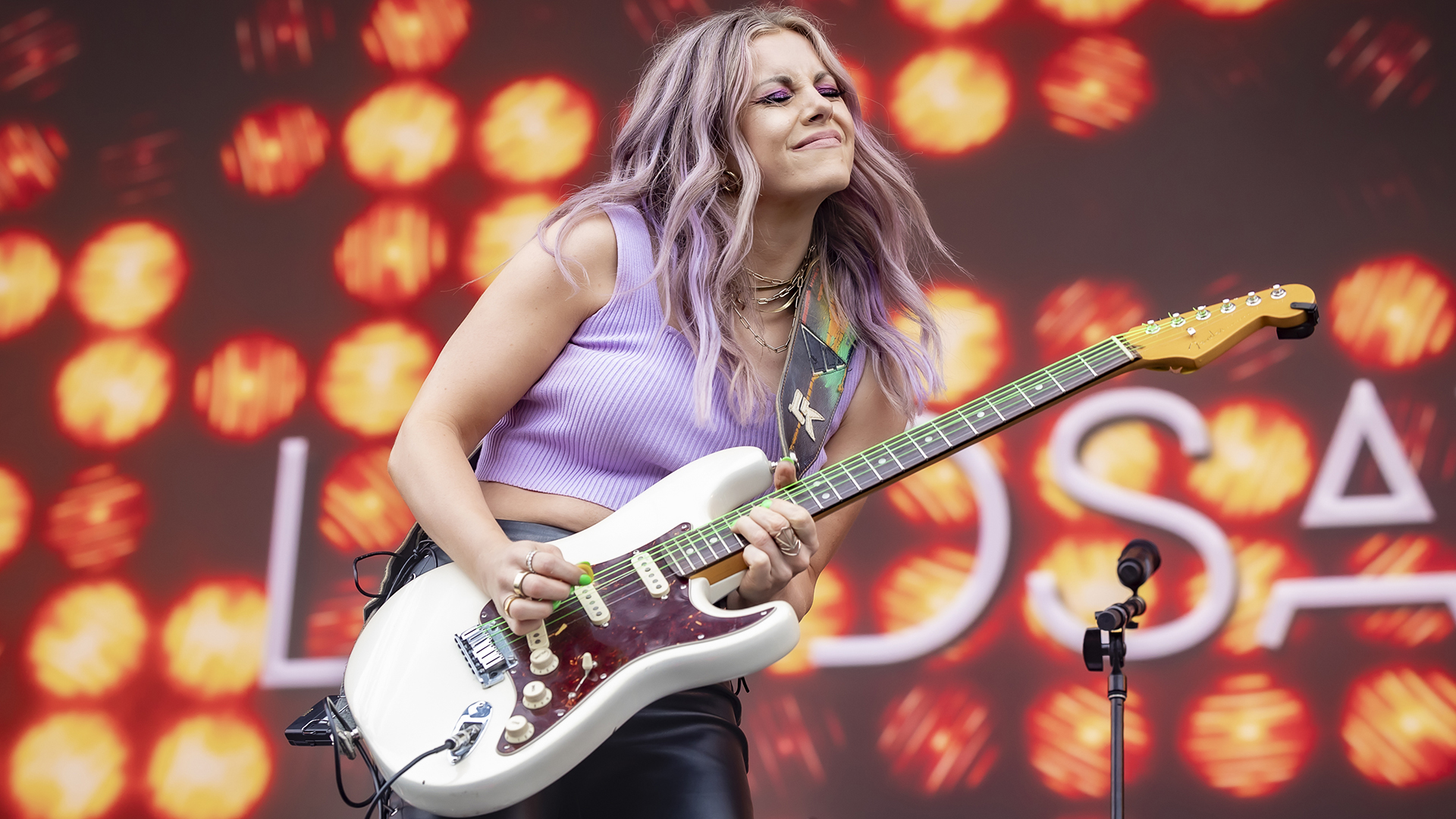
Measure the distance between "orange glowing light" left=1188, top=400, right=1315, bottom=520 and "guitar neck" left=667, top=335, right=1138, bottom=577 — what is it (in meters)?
1.45

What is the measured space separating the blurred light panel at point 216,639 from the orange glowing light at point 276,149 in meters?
1.14

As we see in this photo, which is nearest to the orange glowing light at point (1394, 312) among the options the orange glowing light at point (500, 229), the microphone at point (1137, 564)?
the microphone at point (1137, 564)

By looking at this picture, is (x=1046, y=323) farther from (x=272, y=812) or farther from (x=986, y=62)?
(x=272, y=812)

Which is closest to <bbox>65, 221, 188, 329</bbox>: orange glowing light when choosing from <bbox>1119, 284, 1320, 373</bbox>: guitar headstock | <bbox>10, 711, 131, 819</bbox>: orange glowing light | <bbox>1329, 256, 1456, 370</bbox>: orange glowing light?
<bbox>10, 711, 131, 819</bbox>: orange glowing light

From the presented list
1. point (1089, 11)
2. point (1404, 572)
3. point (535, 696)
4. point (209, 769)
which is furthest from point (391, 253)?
point (1404, 572)

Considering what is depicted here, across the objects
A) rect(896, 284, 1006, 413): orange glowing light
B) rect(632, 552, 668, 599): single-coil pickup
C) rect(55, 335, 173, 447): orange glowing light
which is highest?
rect(896, 284, 1006, 413): orange glowing light

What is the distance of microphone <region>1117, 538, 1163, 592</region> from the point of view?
2.07 meters

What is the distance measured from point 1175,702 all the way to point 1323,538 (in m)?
0.51

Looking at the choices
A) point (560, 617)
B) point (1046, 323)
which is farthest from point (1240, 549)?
point (560, 617)

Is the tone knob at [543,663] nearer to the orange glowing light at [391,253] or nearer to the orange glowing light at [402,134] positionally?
the orange glowing light at [391,253]

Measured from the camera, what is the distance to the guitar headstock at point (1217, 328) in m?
1.48

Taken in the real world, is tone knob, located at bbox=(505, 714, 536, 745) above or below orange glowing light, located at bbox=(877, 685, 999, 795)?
above

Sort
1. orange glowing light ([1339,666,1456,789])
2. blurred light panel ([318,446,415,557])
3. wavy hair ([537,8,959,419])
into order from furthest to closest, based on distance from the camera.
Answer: blurred light panel ([318,446,415,557]), orange glowing light ([1339,666,1456,789]), wavy hair ([537,8,959,419])

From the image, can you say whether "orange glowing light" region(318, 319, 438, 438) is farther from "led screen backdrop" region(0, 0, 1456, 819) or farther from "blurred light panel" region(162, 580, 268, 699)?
"blurred light panel" region(162, 580, 268, 699)
